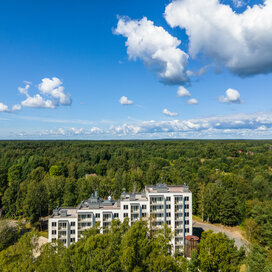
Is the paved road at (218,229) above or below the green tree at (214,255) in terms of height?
below

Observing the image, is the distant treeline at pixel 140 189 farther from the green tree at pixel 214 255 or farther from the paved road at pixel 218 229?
the green tree at pixel 214 255

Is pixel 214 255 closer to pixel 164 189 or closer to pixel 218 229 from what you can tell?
pixel 164 189

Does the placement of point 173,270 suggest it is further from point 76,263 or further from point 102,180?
point 102,180

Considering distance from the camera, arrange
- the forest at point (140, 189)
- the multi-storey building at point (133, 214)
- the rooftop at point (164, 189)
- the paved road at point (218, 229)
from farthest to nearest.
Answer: the paved road at point (218, 229) → the rooftop at point (164, 189) → the multi-storey building at point (133, 214) → the forest at point (140, 189)

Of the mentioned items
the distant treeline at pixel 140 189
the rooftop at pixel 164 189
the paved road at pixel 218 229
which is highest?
the rooftop at pixel 164 189

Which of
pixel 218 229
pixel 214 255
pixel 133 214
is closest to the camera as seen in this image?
pixel 214 255

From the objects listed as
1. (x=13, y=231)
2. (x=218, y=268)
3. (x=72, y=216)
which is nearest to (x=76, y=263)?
(x=218, y=268)

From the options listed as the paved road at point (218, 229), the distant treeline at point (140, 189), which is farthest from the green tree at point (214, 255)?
the paved road at point (218, 229)

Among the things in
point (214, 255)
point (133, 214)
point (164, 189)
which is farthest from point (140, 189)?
point (214, 255)

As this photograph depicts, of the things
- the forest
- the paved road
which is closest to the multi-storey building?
the forest
